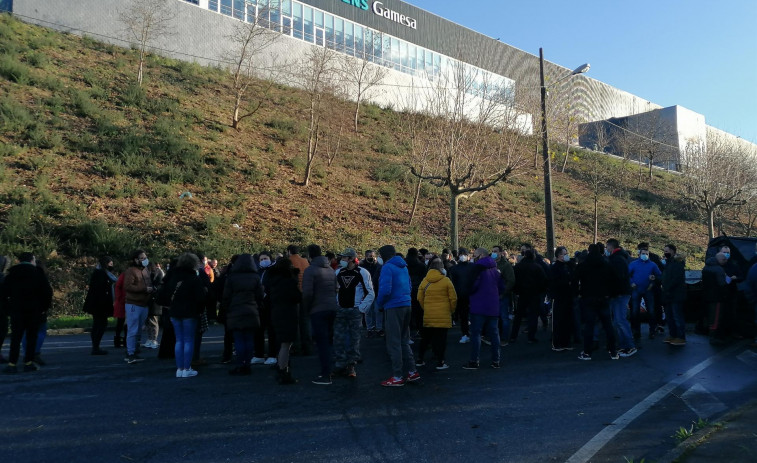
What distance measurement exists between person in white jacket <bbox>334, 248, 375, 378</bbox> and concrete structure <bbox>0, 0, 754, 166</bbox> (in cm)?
2051

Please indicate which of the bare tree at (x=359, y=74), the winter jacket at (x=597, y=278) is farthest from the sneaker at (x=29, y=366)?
the bare tree at (x=359, y=74)

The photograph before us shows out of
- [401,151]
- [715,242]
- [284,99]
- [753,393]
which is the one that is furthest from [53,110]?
[753,393]

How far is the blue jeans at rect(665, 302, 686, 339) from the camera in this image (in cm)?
1148

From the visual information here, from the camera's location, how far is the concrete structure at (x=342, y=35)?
38844 mm

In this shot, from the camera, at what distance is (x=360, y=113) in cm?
4725

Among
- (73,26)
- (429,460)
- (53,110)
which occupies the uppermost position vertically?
(73,26)

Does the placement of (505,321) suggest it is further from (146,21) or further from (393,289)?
(146,21)

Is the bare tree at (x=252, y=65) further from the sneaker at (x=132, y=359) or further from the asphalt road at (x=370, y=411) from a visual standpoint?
the asphalt road at (x=370, y=411)

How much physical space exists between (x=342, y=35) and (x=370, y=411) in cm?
4563

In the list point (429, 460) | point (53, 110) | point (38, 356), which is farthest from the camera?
point (53, 110)

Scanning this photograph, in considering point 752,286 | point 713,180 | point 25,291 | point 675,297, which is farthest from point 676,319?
point 713,180

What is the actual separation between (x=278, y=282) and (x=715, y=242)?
11743 millimetres

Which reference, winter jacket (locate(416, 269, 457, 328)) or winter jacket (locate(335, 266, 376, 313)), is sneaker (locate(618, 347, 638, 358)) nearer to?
winter jacket (locate(416, 269, 457, 328))

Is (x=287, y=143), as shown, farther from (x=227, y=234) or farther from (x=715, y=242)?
(x=715, y=242)
